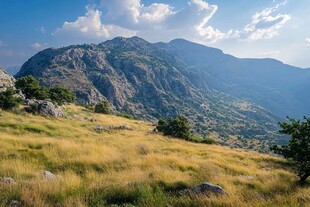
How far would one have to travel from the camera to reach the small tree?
1226 centimetres

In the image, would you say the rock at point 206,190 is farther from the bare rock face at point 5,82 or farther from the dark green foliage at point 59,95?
the dark green foliage at point 59,95

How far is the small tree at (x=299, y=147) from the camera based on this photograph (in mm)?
12265

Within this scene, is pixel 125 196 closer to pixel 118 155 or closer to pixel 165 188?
pixel 165 188

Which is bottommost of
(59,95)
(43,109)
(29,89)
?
(43,109)

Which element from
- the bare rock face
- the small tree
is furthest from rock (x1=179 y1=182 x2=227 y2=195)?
the bare rock face

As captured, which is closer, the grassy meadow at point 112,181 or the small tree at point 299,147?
the grassy meadow at point 112,181

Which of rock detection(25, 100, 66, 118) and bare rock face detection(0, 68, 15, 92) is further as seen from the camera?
bare rock face detection(0, 68, 15, 92)

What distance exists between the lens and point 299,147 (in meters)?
12.6

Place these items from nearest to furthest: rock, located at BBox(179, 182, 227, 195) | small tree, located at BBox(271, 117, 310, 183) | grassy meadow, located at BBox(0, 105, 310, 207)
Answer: grassy meadow, located at BBox(0, 105, 310, 207), rock, located at BBox(179, 182, 227, 195), small tree, located at BBox(271, 117, 310, 183)

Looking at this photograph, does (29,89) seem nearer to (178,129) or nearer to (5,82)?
(5,82)

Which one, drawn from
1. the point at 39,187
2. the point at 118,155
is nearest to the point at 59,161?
the point at 118,155

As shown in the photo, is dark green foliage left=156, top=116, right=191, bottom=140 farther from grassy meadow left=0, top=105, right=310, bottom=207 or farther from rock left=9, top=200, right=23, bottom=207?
rock left=9, top=200, right=23, bottom=207

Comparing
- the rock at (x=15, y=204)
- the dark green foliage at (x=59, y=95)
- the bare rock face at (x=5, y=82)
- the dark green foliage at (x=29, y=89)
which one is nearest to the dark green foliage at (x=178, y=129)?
the dark green foliage at (x=29, y=89)

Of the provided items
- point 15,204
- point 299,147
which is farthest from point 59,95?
point 15,204
